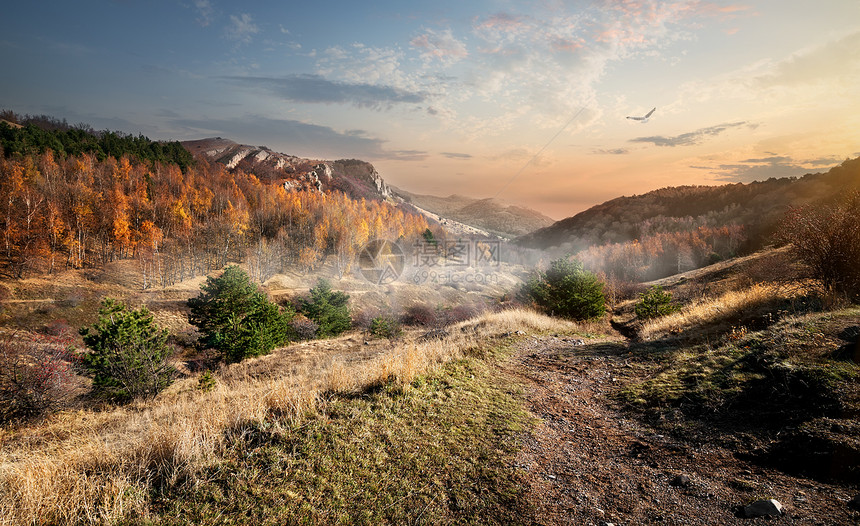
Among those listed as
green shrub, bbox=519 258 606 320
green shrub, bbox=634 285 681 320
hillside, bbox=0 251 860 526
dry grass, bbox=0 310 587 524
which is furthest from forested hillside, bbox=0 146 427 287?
green shrub, bbox=634 285 681 320

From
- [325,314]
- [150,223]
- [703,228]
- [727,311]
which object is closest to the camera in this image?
[727,311]

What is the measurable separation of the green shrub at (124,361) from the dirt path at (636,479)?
53.7 feet

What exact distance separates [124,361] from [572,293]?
2440cm

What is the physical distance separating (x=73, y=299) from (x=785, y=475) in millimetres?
64336

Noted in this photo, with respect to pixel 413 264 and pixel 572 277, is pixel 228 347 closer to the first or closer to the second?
pixel 572 277

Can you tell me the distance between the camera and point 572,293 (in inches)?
883

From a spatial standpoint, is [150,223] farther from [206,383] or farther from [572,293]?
[572,293]

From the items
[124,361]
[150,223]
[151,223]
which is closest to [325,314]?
[124,361]

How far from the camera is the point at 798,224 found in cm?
1252

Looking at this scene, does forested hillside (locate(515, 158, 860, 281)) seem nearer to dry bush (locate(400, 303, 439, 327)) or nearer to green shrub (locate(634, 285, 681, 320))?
dry bush (locate(400, 303, 439, 327))

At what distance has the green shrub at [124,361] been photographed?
556 inches

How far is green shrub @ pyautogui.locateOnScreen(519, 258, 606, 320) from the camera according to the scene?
22234mm

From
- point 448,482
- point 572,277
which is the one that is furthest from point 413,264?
point 448,482

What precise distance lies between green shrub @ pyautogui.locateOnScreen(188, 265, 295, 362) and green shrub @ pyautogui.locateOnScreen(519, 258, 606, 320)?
20380mm
